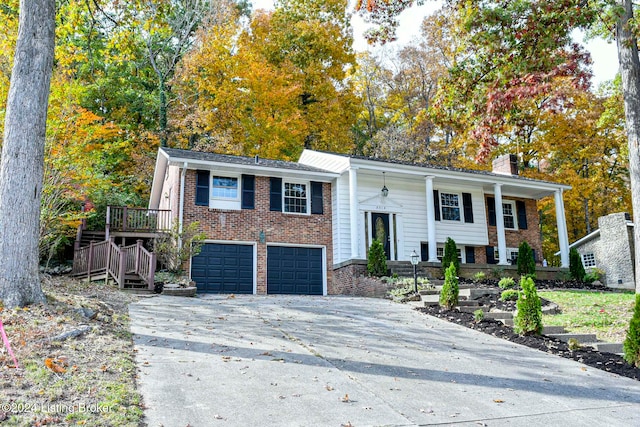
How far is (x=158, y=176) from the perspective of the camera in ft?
68.5

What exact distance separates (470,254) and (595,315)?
31.5ft

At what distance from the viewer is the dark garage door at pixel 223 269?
1594cm

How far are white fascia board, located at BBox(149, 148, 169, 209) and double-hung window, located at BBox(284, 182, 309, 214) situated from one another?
454cm

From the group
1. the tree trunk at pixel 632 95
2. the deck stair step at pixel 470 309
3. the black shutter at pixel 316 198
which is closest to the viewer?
the tree trunk at pixel 632 95

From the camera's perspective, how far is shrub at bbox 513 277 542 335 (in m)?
9.24

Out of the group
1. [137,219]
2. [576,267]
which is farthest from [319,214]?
[576,267]

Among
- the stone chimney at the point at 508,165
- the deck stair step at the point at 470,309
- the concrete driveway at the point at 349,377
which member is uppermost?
the stone chimney at the point at 508,165

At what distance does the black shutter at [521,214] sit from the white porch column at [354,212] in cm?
812

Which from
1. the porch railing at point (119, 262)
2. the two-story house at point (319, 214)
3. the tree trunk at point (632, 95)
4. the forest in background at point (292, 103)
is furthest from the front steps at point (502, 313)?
the forest in background at point (292, 103)

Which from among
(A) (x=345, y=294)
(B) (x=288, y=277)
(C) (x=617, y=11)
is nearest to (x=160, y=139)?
(B) (x=288, y=277)

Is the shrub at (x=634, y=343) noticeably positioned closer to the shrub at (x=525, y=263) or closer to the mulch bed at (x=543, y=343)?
the mulch bed at (x=543, y=343)

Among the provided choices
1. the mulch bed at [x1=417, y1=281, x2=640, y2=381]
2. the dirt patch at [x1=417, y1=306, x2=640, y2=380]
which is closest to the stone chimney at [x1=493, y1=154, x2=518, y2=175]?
the mulch bed at [x1=417, y1=281, x2=640, y2=381]

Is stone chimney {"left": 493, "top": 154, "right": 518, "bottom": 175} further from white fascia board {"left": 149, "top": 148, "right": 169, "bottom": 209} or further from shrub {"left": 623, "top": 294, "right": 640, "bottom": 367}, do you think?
shrub {"left": 623, "top": 294, "right": 640, "bottom": 367}

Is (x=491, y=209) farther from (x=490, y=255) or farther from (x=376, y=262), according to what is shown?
(x=376, y=262)
